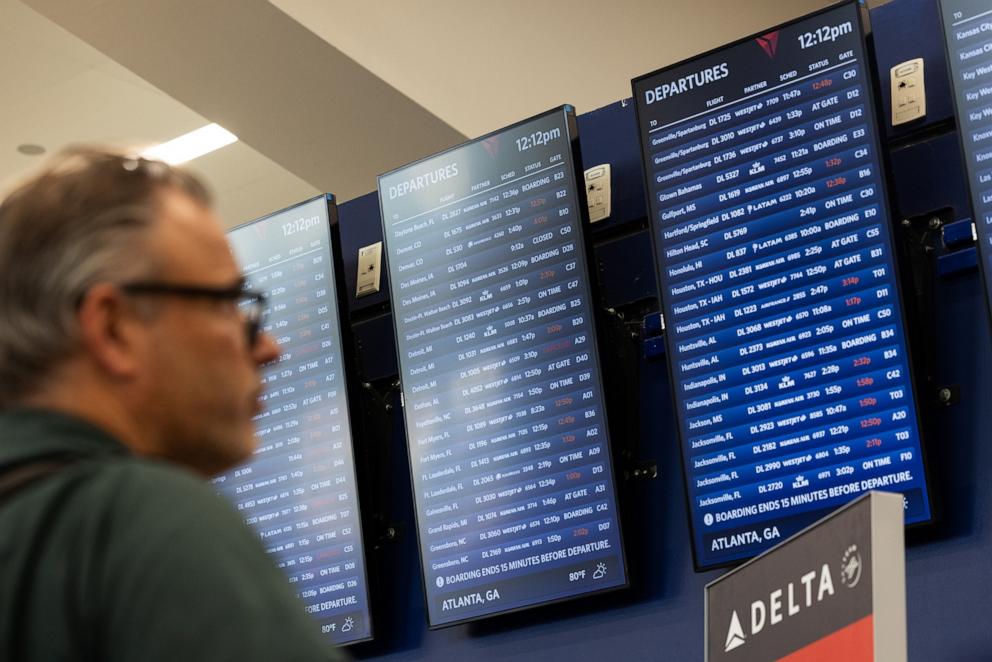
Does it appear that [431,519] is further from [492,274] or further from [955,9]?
[955,9]

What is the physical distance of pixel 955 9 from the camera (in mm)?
2801

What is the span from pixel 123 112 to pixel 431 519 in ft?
16.3

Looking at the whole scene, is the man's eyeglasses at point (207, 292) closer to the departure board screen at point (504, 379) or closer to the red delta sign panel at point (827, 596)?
the red delta sign panel at point (827, 596)

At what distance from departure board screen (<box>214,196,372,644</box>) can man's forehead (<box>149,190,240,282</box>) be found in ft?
7.79

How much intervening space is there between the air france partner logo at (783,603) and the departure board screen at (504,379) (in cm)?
66

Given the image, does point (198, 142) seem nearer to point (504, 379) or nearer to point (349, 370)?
point (349, 370)

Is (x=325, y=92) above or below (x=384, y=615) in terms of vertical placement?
above

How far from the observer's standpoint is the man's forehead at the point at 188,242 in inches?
43.5

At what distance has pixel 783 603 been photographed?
7.32 feet

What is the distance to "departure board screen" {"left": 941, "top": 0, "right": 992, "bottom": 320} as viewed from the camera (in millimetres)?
2701

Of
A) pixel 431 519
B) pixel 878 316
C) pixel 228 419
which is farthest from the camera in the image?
pixel 431 519

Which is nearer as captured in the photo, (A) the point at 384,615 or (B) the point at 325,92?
(A) the point at 384,615

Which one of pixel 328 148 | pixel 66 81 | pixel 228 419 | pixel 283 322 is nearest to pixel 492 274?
pixel 283 322

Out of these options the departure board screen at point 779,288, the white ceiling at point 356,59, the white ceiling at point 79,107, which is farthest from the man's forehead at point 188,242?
the white ceiling at point 79,107
